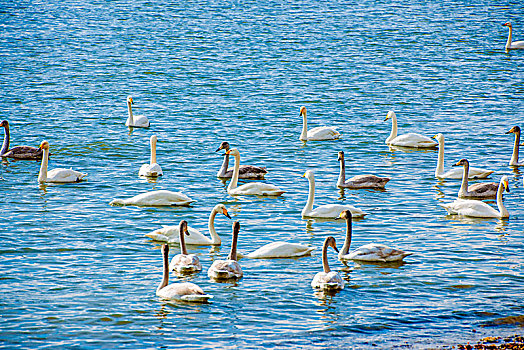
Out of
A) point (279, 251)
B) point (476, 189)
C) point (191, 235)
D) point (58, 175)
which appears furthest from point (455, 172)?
point (58, 175)

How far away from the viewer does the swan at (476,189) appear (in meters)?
19.9

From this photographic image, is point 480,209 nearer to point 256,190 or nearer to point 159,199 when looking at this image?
point 256,190

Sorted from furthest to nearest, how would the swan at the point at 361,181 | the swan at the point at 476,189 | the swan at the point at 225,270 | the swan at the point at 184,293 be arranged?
the swan at the point at 361,181 < the swan at the point at 476,189 < the swan at the point at 225,270 < the swan at the point at 184,293

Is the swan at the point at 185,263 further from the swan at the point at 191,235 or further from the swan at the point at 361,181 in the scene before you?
the swan at the point at 361,181

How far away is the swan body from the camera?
15307 mm

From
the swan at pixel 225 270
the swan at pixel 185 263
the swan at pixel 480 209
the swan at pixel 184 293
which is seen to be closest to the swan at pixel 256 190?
the swan at pixel 480 209

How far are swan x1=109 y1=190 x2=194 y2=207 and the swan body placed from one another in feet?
12.5

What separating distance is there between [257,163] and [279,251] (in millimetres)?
8017

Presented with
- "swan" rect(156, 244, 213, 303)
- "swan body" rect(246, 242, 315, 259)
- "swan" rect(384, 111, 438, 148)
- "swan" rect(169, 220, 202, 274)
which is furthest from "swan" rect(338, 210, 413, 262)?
"swan" rect(384, 111, 438, 148)

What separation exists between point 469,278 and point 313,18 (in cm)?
4048

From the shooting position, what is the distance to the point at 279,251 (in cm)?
1530

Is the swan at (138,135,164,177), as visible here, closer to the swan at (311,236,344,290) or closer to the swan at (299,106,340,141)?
the swan at (299,106,340,141)

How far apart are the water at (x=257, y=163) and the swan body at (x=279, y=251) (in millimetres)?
182

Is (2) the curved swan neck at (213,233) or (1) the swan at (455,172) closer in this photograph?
(2) the curved swan neck at (213,233)
